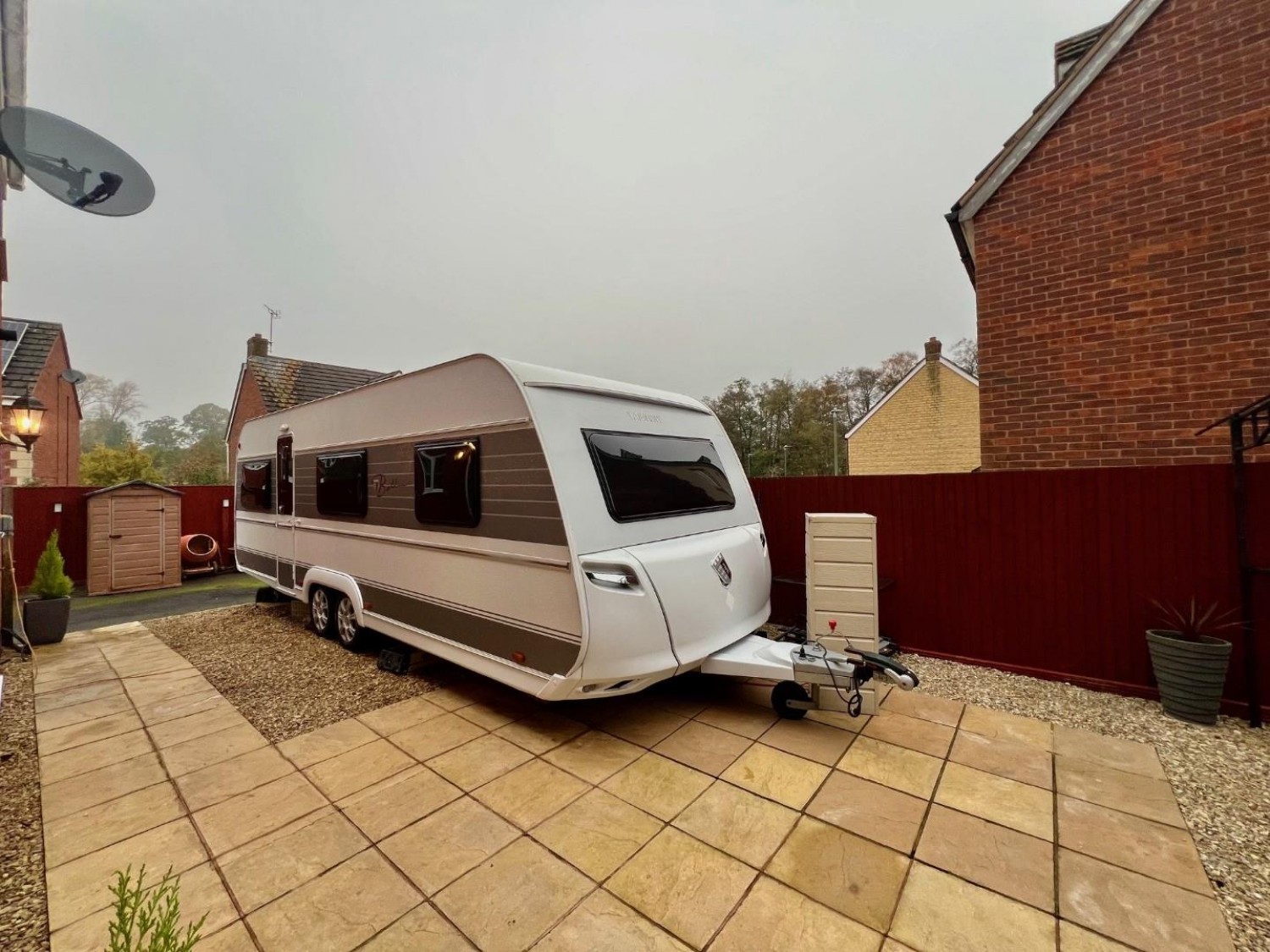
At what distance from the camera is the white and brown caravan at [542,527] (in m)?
3.19

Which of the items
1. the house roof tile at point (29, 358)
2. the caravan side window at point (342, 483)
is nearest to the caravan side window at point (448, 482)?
the caravan side window at point (342, 483)

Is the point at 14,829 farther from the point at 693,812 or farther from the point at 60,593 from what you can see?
the point at 60,593

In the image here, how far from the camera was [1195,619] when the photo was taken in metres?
3.76

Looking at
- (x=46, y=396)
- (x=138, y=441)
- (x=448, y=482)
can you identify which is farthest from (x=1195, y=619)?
(x=138, y=441)

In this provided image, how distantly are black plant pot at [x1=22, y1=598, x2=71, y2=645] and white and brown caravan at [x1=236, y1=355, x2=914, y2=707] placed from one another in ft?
11.1

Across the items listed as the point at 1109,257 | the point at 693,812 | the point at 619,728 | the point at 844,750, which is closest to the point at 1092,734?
the point at 844,750

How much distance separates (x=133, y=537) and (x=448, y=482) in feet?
31.2

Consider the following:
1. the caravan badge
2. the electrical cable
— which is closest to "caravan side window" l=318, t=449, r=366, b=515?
the electrical cable

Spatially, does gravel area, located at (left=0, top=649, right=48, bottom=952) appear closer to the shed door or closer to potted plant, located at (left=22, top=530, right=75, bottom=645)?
potted plant, located at (left=22, top=530, right=75, bottom=645)

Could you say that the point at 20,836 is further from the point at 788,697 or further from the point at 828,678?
the point at 828,678

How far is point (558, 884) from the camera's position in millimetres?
2170

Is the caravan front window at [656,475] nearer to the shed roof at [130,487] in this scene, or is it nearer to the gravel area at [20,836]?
the gravel area at [20,836]

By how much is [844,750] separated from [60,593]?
8620 millimetres

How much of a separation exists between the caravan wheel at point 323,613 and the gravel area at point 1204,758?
6214mm
